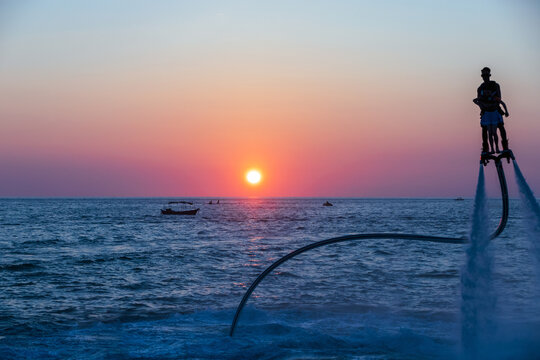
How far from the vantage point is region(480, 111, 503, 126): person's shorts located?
35.4 feet

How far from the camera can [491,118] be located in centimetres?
1085

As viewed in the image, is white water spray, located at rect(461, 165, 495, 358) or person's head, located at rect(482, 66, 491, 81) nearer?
person's head, located at rect(482, 66, 491, 81)

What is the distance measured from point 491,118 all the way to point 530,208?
248 centimetres

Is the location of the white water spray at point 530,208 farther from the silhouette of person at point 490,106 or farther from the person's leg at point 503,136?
the silhouette of person at point 490,106

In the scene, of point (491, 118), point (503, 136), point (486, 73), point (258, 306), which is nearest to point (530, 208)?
point (503, 136)

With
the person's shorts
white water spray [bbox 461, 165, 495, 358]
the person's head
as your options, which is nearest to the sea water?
white water spray [bbox 461, 165, 495, 358]

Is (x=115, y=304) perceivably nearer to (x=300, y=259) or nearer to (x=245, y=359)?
(x=245, y=359)

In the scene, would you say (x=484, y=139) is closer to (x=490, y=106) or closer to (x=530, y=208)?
(x=490, y=106)

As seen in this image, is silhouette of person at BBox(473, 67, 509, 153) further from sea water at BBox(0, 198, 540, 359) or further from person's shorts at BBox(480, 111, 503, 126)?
sea water at BBox(0, 198, 540, 359)

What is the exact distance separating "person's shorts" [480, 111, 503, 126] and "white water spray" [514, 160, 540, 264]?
1026mm

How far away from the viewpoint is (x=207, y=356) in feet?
49.3

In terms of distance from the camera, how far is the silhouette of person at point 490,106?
10.8m

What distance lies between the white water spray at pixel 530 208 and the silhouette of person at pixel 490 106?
0.84 m

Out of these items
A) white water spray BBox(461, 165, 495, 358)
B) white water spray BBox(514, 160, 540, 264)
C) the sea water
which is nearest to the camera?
white water spray BBox(514, 160, 540, 264)
